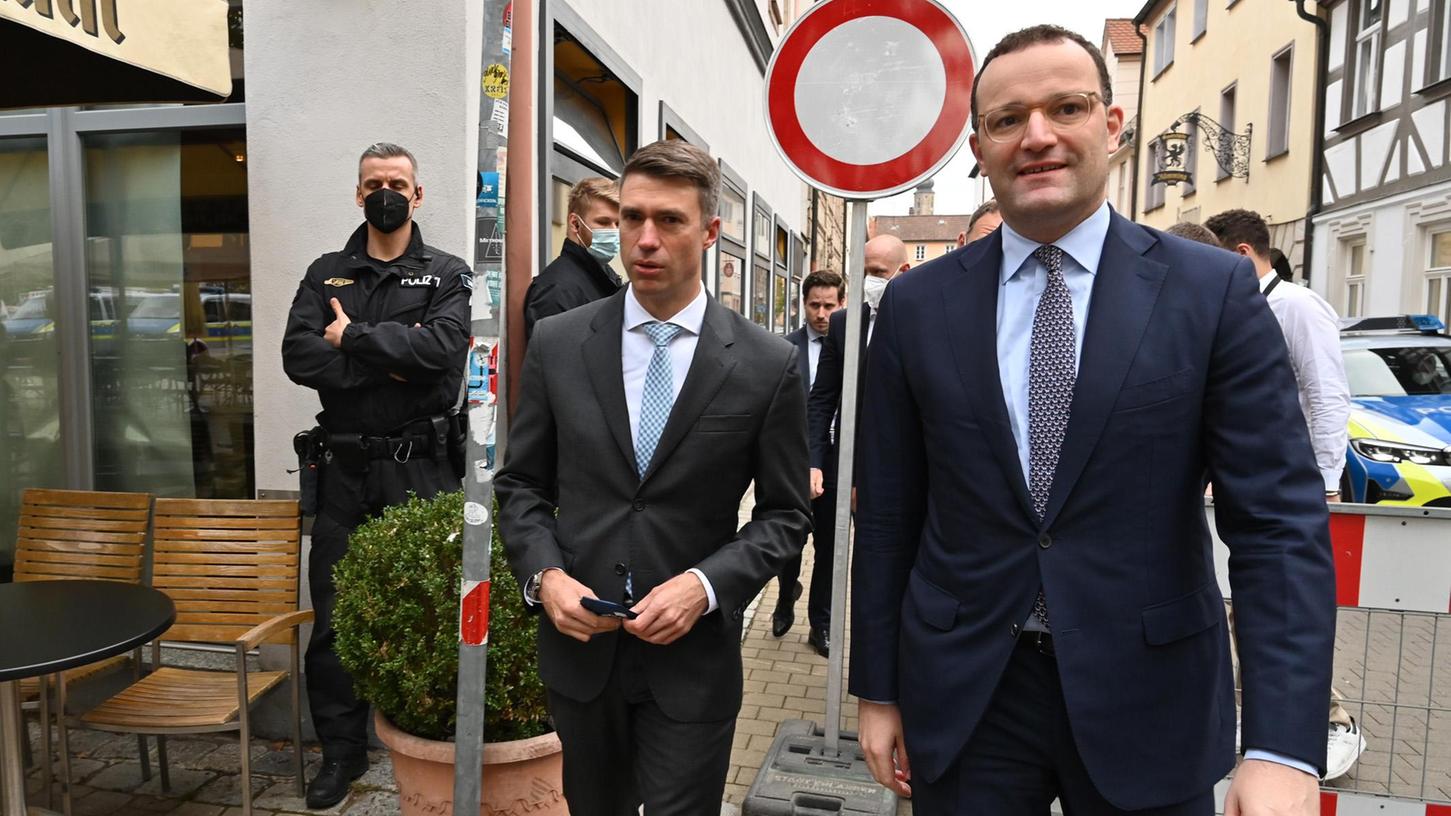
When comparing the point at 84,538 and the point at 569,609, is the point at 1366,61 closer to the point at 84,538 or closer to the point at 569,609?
the point at 569,609

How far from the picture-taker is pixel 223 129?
434 centimetres

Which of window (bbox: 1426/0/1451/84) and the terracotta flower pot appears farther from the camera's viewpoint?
window (bbox: 1426/0/1451/84)

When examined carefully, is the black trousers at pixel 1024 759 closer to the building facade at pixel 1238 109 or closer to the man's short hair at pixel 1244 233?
the man's short hair at pixel 1244 233

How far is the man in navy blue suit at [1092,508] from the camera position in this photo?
1463mm

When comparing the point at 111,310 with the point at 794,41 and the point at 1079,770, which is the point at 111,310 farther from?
Answer: the point at 1079,770

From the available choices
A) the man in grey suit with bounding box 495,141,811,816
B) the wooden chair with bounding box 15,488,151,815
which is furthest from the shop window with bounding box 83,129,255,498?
the man in grey suit with bounding box 495,141,811,816

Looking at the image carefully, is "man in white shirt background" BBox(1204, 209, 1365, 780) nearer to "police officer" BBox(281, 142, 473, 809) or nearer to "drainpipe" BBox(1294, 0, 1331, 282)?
"police officer" BBox(281, 142, 473, 809)

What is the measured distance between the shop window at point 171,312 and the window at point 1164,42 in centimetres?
2655

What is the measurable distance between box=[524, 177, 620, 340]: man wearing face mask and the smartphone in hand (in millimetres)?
1781

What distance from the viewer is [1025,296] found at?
5.53ft

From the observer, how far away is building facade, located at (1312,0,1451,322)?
517 inches

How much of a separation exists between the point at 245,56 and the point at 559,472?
3.00m

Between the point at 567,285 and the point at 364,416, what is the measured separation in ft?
2.90

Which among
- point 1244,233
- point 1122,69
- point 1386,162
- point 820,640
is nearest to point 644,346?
point 1244,233
